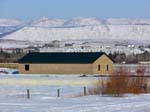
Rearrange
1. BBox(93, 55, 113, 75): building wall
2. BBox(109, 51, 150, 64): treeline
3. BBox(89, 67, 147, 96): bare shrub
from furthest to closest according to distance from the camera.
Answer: BBox(109, 51, 150, 64): treeline, BBox(93, 55, 113, 75): building wall, BBox(89, 67, 147, 96): bare shrub

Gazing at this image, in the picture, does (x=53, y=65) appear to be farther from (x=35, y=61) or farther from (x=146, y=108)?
(x=146, y=108)

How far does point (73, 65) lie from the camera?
249 ft

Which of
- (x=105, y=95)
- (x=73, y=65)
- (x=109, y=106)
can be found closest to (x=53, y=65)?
(x=73, y=65)

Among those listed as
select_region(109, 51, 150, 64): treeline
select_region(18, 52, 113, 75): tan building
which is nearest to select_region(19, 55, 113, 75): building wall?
select_region(18, 52, 113, 75): tan building

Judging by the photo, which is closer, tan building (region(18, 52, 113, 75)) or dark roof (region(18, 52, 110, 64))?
tan building (region(18, 52, 113, 75))

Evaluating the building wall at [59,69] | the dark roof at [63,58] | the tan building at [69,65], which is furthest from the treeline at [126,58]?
the building wall at [59,69]

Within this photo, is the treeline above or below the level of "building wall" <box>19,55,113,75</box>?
above

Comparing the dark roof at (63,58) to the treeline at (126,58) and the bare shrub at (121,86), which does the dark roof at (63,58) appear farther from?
the treeline at (126,58)

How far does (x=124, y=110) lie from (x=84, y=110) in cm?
157

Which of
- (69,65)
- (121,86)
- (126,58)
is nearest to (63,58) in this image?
(69,65)

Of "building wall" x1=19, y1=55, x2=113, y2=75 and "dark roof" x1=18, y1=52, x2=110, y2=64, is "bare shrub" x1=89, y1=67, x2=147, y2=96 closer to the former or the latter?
"building wall" x1=19, y1=55, x2=113, y2=75

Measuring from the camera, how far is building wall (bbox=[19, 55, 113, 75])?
7525cm

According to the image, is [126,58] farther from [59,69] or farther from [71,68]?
[59,69]

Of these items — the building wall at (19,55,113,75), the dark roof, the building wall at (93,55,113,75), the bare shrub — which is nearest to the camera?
the bare shrub
